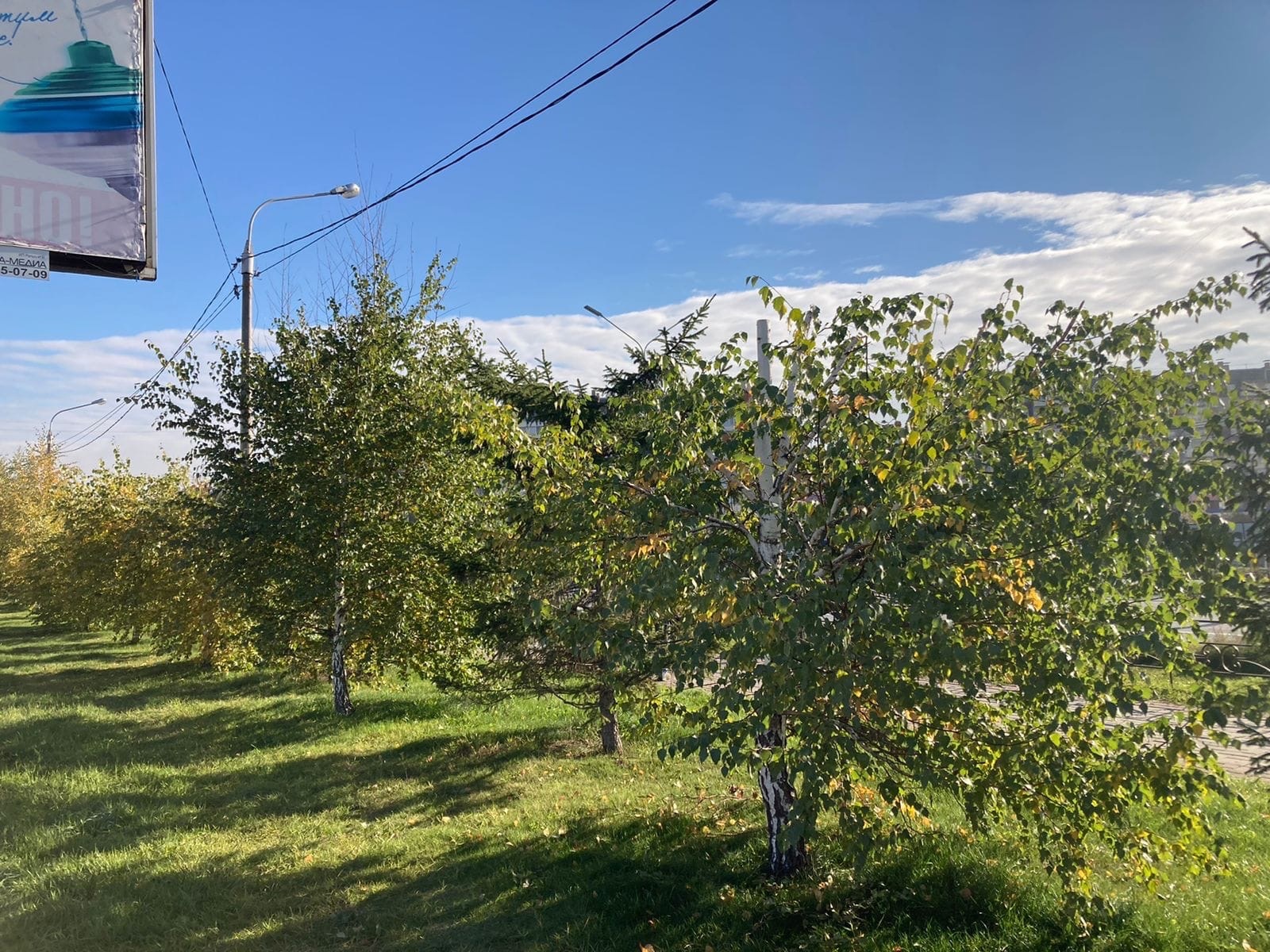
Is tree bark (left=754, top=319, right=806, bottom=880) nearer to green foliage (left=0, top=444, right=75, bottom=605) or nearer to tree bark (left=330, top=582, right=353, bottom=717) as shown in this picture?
tree bark (left=330, top=582, right=353, bottom=717)

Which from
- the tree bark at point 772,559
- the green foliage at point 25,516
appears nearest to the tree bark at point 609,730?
the tree bark at point 772,559

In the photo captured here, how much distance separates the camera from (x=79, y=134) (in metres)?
5.23

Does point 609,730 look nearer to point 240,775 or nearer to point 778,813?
point 240,775

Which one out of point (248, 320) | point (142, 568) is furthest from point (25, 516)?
point (248, 320)

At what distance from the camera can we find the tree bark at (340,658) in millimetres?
10602

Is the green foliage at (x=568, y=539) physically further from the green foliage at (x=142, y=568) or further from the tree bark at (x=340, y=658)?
the green foliage at (x=142, y=568)

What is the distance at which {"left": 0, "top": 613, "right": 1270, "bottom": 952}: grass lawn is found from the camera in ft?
15.6

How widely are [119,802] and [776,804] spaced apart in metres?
6.27

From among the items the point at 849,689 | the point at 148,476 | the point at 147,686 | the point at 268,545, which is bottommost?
the point at 147,686

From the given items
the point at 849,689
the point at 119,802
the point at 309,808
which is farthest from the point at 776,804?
the point at 119,802

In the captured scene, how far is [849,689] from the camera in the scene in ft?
11.1

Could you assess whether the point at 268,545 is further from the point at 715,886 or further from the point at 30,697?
the point at 715,886

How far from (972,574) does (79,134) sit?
19.4 feet

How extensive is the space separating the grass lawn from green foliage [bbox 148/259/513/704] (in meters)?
1.44
